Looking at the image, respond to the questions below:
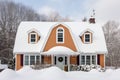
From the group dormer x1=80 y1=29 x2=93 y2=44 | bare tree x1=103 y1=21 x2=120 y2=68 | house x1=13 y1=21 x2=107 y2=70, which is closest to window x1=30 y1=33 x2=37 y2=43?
house x1=13 y1=21 x2=107 y2=70

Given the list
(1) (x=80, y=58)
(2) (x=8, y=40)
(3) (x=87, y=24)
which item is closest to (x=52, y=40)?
(1) (x=80, y=58)

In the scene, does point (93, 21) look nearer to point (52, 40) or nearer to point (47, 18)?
point (52, 40)

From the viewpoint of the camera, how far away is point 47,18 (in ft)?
242

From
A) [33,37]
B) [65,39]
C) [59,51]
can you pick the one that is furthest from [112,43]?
[59,51]

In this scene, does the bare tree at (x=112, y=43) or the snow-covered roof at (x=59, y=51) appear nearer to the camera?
the snow-covered roof at (x=59, y=51)

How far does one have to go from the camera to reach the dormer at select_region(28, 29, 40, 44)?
32.6m

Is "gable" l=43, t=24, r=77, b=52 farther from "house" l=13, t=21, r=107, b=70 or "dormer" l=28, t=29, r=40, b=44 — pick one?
"dormer" l=28, t=29, r=40, b=44

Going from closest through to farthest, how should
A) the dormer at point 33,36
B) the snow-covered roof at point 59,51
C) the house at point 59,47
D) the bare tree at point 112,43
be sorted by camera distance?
the snow-covered roof at point 59,51 < the house at point 59,47 < the dormer at point 33,36 < the bare tree at point 112,43

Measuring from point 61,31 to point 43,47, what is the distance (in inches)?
107

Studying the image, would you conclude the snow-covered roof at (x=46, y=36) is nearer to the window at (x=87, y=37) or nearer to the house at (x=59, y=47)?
the house at (x=59, y=47)

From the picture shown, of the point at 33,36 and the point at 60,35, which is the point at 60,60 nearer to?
the point at 60,35

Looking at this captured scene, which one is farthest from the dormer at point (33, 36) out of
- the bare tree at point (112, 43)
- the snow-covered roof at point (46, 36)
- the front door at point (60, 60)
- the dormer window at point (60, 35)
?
the bare tree at point (112, 43)

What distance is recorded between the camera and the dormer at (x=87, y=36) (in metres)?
33.1

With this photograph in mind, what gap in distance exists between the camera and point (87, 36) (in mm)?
33406
